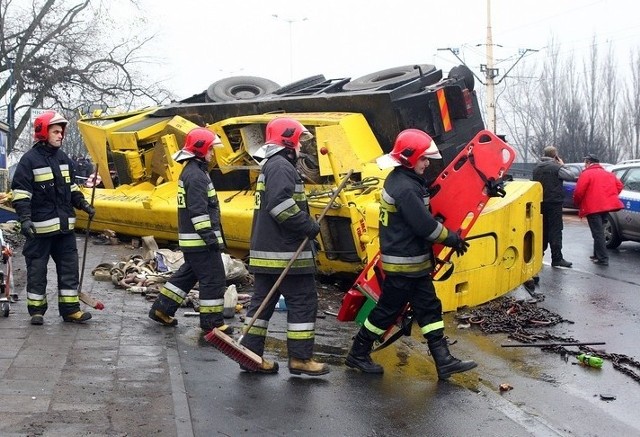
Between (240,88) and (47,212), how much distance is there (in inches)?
243

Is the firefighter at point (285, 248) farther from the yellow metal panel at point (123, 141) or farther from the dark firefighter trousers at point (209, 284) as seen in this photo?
the yellow metal panel at point (123, 141)

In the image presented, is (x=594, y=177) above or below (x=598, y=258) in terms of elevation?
above

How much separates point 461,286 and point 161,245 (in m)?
4.77

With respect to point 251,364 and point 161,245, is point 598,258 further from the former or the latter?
point 251,364

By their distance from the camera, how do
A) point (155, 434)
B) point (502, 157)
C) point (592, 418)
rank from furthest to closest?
point (502, 157) → point (592, 418) → point (155, 434)

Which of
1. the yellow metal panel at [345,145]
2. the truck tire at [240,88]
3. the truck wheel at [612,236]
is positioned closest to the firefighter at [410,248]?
the yellow metal panel at [345,145]

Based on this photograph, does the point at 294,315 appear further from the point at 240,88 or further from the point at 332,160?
the point at 240,88

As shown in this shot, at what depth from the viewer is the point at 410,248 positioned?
19.6ft

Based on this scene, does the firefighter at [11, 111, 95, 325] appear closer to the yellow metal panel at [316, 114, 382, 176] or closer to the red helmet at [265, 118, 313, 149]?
the red helmet at [265, 118, 313, 149]

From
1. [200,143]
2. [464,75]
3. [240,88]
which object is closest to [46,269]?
[200,143]

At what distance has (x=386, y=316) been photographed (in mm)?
6117

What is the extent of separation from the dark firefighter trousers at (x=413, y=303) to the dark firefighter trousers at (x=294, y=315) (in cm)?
46

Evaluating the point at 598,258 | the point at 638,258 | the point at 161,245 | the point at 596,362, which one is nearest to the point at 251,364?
the point at 596,362

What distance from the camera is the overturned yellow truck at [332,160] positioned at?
836 centimetres
